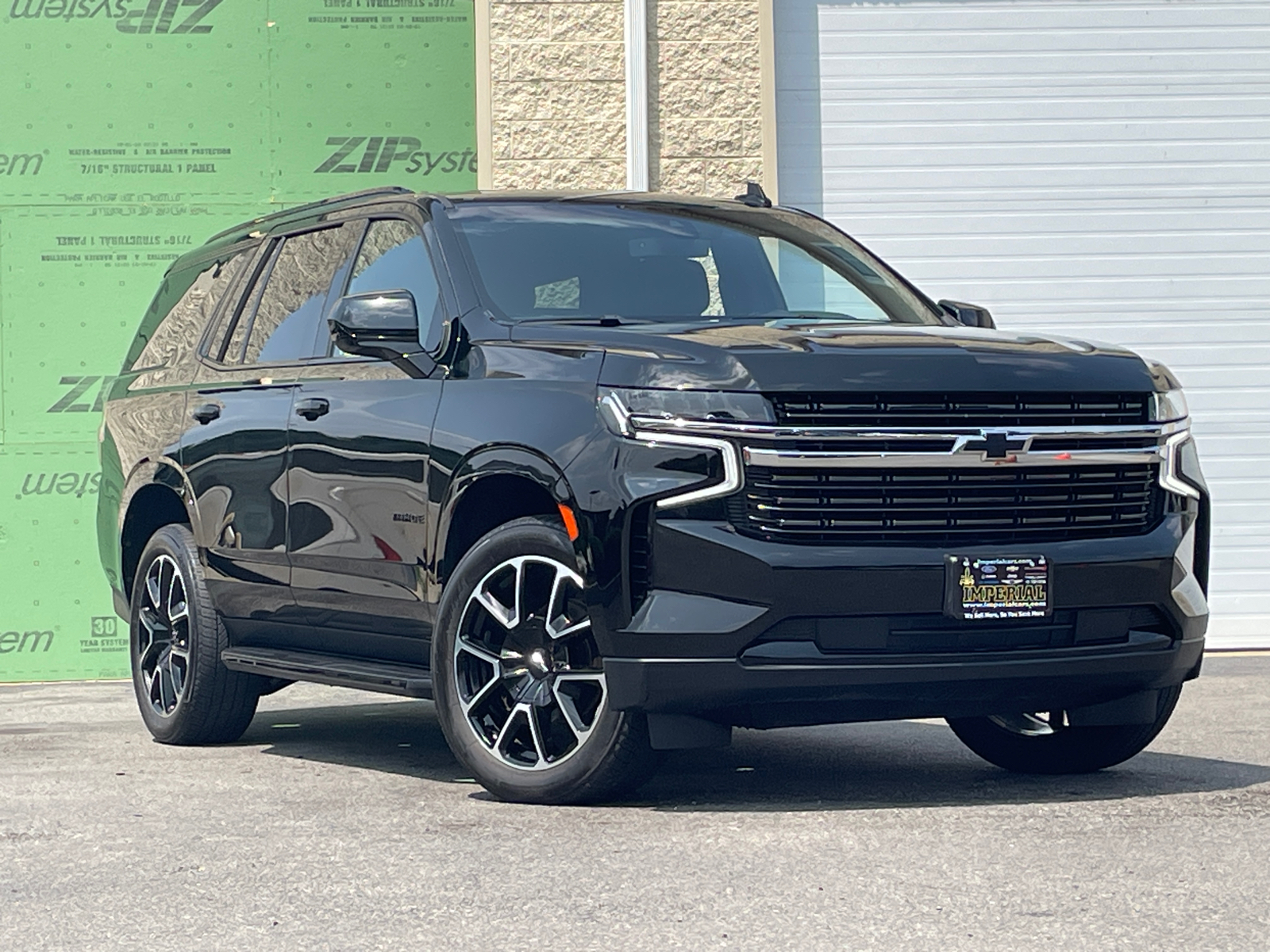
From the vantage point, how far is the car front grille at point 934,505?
18.9 ft

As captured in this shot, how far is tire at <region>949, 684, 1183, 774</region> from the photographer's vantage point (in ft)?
21.9

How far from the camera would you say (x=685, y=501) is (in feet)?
18.8

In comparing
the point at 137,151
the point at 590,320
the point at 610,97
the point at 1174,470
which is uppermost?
the point at 610,97

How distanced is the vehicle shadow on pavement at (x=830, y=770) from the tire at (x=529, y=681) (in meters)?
0.22

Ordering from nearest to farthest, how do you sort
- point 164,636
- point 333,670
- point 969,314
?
point 333,670 < point 969,314 < point 164,636

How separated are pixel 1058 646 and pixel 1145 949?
1.97m

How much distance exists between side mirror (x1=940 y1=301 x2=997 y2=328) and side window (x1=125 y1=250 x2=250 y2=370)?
281 centimetres

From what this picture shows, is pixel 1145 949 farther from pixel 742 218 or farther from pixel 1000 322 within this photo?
pixel 1000 322

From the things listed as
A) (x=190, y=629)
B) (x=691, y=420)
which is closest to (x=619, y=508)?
(x=691, y=420)

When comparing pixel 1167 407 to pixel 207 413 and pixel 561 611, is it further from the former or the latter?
pixel 207 413

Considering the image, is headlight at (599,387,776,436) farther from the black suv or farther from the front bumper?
the front bumper

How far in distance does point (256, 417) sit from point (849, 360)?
2676mm

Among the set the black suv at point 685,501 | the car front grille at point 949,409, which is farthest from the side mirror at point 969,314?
the car front grille at point 949,409

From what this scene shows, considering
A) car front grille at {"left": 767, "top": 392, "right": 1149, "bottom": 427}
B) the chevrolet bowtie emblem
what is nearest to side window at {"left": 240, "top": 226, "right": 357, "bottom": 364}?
car front grille at {"left": 767, "top": 392, "right": 1149, "bottom": 427}
